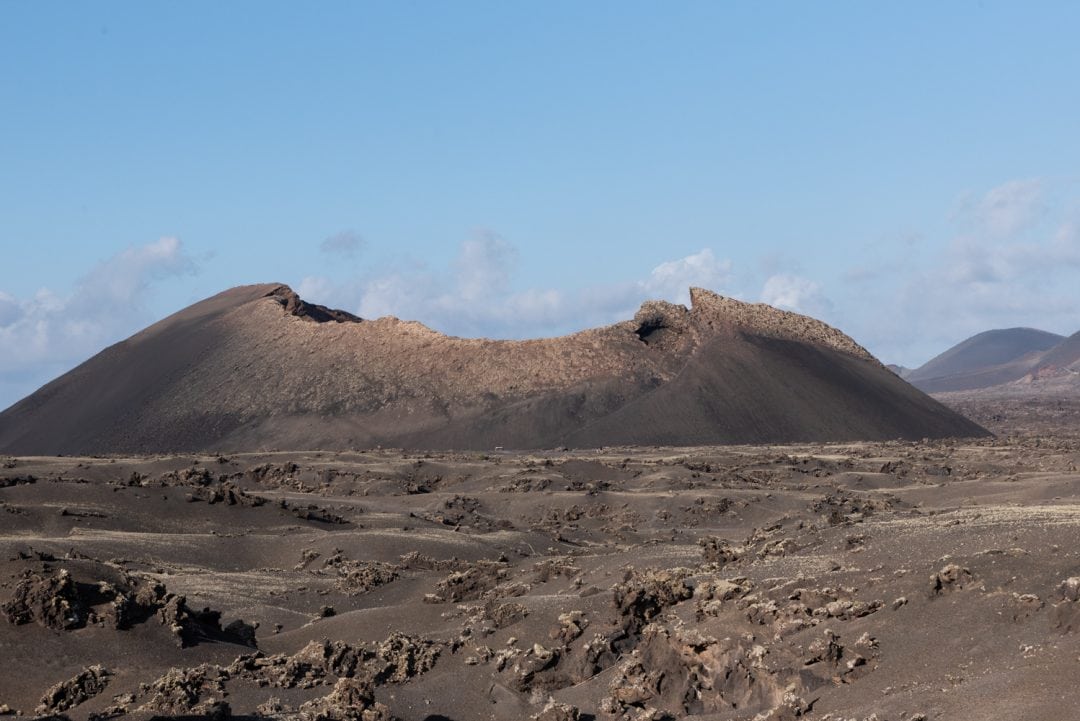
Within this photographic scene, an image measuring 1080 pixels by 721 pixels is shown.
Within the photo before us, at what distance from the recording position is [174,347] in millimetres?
90375

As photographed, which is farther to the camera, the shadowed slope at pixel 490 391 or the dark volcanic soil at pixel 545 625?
the shadowed slope at pixel 490 391

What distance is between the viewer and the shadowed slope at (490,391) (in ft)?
236

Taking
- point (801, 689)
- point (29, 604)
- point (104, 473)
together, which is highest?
point (104, 473)

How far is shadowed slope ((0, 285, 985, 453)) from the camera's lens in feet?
236

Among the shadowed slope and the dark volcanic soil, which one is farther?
the shadowed slope

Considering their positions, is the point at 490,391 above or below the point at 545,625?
above

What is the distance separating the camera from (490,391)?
77.4 metres

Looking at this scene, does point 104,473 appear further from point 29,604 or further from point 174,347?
point 174,347

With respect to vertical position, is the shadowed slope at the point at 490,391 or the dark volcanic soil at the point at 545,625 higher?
the shadowed slope at the point at 490,391

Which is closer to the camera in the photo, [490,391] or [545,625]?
[545,625]

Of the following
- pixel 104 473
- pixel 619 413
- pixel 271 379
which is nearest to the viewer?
pixel 104 473

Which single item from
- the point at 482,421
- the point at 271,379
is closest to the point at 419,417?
the point at 482,421

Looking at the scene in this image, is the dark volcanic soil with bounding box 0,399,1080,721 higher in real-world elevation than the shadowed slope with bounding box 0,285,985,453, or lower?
lower

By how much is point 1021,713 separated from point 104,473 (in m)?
37.1
